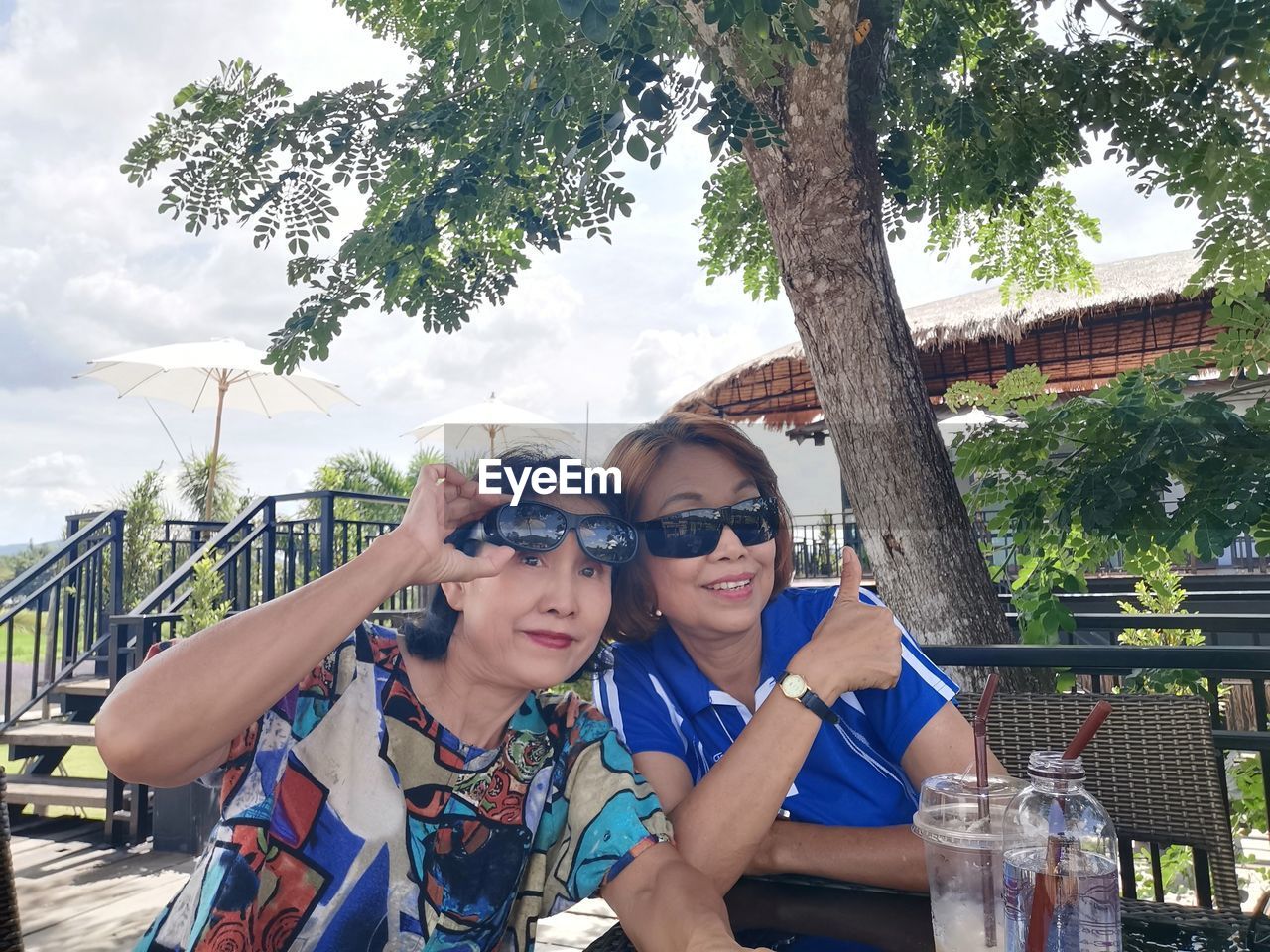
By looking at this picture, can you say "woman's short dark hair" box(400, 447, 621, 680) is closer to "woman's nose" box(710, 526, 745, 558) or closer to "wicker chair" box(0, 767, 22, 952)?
"woman's nose" box(710, 526, 745, 558)

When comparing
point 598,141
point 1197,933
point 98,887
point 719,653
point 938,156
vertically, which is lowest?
point 98,887

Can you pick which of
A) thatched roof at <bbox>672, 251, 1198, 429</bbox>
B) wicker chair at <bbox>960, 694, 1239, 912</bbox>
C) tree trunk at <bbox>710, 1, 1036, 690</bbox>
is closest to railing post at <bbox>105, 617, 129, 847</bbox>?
tree trunk at <bbox>710, 1, 1036, 690</bbox>

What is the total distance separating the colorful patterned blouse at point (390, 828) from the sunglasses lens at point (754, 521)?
461mm

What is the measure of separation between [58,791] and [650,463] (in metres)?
4.93

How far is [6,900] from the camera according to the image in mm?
970

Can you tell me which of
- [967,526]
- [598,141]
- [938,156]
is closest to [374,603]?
[598,141]

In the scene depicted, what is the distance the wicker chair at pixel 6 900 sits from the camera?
0.95 m

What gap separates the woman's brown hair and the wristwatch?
0.35m

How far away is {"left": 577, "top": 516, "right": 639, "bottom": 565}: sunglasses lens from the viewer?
1332mm

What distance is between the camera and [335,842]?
49.3 inches

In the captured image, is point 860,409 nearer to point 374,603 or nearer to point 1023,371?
point 1023,371

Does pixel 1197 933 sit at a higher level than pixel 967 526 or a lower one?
lower

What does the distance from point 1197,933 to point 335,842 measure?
1.19 metres

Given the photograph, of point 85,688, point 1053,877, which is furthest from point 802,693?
point 85,688
